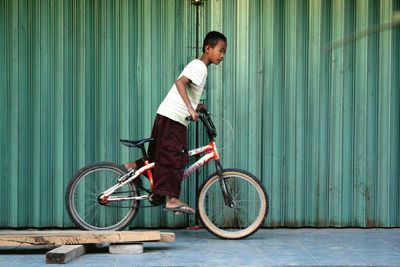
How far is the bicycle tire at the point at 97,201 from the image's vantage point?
243 inches

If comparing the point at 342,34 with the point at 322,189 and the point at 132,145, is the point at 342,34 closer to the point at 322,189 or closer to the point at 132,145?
the point at 322,189

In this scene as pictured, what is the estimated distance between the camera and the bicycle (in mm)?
6176

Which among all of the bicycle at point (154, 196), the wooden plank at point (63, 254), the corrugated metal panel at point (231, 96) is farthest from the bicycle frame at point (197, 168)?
the wooden plank at point (63, 254)

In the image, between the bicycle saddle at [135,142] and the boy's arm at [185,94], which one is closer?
the boy's arm at [185,94]

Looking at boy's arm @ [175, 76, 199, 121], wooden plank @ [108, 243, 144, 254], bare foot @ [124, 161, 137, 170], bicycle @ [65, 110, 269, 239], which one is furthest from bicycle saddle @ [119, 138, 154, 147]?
wooden plank @ [108, 243, 144, 254]

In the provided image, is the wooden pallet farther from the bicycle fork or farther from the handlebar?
the handlebar

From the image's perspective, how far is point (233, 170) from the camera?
6.30 meters

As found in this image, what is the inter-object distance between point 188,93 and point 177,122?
0.29 metres

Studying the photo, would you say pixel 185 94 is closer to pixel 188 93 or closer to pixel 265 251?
pixel 188 93

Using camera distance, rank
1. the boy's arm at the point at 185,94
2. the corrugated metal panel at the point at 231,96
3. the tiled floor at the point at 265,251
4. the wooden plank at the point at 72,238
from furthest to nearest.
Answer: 1. the corrugated metal panel at the point at 231,96
2. the boy's arm at the point at 185,94
3. the wooden plank at the point at 72,238
4. the tiled floor at the point at 265,251

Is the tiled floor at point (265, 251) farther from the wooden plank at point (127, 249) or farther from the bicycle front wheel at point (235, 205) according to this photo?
the bicycle front wheel at point (235, 205)

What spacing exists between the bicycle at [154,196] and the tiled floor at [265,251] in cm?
21

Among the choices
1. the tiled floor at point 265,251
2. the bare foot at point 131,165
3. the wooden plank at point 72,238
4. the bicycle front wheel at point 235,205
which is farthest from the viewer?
the bicycle front wheel at point 235,205

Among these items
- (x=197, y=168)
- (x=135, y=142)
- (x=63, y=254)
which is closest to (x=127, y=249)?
(x=63, y=254)
